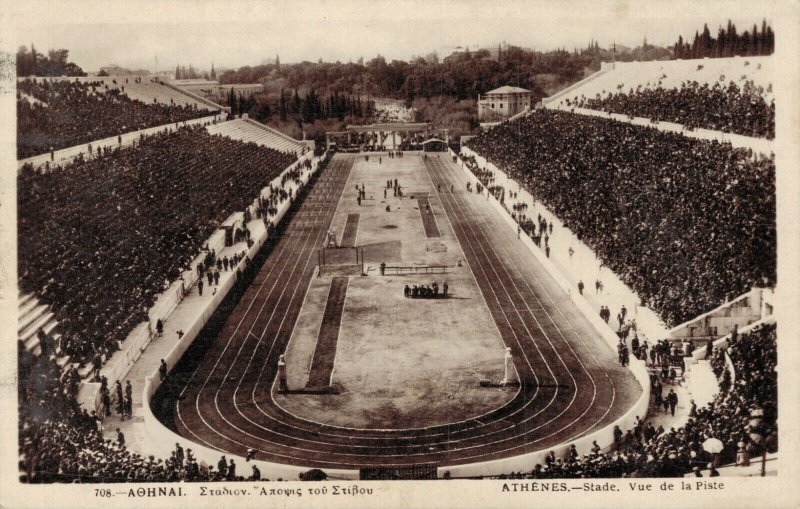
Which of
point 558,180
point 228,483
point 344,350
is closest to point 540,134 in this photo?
point 558,180

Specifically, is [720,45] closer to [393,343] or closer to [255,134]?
[393,343]

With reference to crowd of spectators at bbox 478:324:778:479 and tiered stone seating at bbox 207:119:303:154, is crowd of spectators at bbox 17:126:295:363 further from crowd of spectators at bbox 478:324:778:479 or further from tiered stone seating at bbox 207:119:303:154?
tiered stone seating at bbox 207:119:303:154

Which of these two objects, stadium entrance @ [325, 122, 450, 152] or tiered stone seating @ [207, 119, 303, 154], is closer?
tiered stone seating @ [207, 119, 303, 154]

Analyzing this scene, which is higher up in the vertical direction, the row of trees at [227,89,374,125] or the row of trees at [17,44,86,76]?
the row of trees at [227,89,374,125]

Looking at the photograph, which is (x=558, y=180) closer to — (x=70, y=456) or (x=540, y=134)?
(x=540, y=134)

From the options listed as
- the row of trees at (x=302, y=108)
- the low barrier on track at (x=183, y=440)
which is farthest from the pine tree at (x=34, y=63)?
the row of trees at (x=302, y=108)

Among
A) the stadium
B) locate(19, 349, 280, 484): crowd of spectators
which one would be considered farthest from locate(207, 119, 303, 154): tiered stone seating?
locate(19, 349, 280, 484): crowd of spectators
